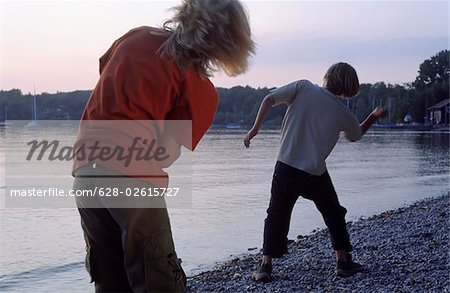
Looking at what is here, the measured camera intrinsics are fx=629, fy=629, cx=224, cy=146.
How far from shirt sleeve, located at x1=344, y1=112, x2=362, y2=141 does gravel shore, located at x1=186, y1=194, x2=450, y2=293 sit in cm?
134

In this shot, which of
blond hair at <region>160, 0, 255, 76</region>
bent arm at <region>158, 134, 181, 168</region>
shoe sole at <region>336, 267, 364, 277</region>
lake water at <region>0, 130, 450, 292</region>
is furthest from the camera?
lake water at <region>0, 130, 450, 292</region>

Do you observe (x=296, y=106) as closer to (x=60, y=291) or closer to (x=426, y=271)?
(x=426, y=271)

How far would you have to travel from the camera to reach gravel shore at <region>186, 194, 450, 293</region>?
5.74 m

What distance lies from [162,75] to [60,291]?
5.84 meters

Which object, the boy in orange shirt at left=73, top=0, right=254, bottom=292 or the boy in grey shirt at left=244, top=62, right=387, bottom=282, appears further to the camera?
the boy in grey shirt at left=244, top=62, right=387, bottom=282

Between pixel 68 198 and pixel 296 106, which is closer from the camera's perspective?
pixel 296 106

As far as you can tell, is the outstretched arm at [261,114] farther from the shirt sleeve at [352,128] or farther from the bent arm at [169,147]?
the bent arm at [169,147]

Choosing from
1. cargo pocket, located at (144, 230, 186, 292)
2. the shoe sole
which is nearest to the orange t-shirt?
cargo pocket, located at (144, 230, 186, 292)

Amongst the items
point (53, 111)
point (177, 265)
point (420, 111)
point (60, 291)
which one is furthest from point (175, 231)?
point (420, 111)

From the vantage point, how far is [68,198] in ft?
58.4

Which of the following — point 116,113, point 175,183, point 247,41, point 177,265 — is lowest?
point 175,183

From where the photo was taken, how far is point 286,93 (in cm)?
580

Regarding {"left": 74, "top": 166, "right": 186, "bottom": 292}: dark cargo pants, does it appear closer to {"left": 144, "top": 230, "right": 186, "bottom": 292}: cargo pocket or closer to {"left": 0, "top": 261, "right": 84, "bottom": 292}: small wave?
{"left": 144, "top": 230, "right": 186, "bottom": 292}: cargo pocket

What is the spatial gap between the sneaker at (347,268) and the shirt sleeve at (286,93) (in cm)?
166
